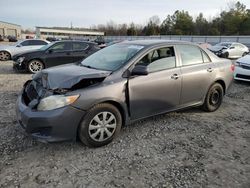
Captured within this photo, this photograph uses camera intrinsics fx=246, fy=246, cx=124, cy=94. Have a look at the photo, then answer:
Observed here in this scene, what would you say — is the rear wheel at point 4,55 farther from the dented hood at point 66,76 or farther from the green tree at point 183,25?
the green tree at point 183,25

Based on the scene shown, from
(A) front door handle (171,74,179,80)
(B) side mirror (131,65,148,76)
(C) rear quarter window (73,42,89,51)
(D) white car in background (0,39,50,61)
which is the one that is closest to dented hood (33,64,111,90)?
(B) side mirror (131,65,148,76)

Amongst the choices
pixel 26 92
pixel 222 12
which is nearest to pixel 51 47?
pixel 26 92

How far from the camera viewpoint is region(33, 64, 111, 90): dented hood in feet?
11.4

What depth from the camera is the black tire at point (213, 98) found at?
514 cm

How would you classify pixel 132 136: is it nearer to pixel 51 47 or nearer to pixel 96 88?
pixel 96 88

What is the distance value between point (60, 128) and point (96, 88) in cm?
73

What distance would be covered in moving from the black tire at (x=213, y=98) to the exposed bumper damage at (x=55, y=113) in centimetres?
251

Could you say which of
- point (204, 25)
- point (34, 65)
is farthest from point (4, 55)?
point (204, 25)

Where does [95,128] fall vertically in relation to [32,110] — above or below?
below

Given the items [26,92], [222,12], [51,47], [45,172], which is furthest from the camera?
[222,12]

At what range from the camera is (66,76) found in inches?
144

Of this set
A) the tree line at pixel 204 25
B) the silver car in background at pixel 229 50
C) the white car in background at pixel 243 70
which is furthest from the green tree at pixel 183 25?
the white car in background at pixel 243 70

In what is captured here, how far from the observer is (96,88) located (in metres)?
3.46

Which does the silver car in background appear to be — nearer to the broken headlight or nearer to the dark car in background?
the dark car in background
